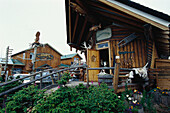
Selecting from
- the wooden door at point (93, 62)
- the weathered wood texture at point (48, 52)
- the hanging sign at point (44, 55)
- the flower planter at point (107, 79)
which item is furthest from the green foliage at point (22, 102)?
the hanging sign at point (44, 55)

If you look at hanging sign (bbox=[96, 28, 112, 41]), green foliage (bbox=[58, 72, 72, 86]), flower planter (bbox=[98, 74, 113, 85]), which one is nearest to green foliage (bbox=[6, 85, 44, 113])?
green foliage (bbox=[58, 72, 72, 86])

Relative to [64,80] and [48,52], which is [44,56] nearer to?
[48,52]

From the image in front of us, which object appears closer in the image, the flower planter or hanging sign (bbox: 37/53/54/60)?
the flower planter

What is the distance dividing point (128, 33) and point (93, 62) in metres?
3.18

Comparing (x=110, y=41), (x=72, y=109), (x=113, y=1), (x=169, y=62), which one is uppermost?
(x=113, y=1)

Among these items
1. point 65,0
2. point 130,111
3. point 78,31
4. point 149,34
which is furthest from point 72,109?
point 78,31

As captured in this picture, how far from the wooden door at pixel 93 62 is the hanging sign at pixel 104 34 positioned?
117 centimetres

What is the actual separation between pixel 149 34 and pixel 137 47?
1822 mm

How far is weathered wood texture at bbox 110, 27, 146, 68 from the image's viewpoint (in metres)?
6.49

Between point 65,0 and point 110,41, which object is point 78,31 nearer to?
point 65,0

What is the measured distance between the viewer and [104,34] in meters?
7.85

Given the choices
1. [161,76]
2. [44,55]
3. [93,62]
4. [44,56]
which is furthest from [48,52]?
[161,76]

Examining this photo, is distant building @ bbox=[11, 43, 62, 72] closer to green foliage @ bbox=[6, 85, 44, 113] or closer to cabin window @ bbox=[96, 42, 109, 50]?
cabin window @ bbox=[96, 42, 109, 50]

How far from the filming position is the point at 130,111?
3.55m
